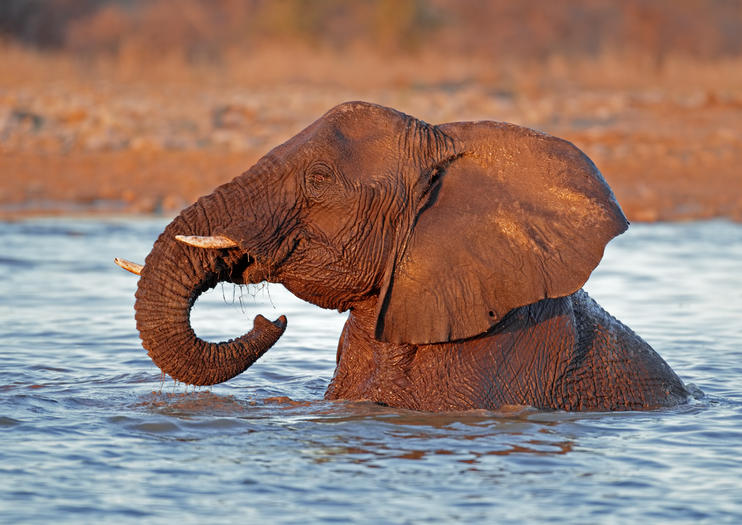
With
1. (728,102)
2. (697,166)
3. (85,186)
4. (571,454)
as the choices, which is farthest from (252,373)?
(728,102)

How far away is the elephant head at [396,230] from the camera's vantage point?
485cm

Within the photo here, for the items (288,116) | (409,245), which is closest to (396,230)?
(409,245)

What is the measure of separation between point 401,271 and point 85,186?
35.3ft

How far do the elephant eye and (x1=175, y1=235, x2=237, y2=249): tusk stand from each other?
14.4 inches

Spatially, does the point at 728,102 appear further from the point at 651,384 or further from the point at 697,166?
the point at 651,384

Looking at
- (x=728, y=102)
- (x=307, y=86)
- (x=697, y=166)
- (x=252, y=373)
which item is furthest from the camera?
(x=307, y=86)

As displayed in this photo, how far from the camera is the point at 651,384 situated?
571cm

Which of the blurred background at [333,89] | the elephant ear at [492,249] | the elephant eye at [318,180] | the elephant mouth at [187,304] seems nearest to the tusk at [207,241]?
the elephant mouth at [187,304]

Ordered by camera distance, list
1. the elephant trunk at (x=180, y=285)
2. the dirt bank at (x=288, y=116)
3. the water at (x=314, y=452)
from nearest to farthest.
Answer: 1. the water at (x=314, y=452)
2. the elephant trunk at (x=180, y=285)
3. the dirt bank at (x=288, y=116)

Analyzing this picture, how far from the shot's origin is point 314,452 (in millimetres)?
5082

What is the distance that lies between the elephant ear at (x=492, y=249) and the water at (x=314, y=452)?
19.2 inches

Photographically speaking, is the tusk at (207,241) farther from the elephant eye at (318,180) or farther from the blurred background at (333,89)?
the blurred background at (333,89)

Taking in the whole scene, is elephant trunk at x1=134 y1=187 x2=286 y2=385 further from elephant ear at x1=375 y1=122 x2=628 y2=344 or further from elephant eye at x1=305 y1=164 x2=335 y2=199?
elephant ear at x1=375 y1=122 x2=628 y2=344

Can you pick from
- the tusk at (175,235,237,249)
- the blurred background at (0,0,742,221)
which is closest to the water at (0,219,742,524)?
the tusk at (175,235,237,249)
